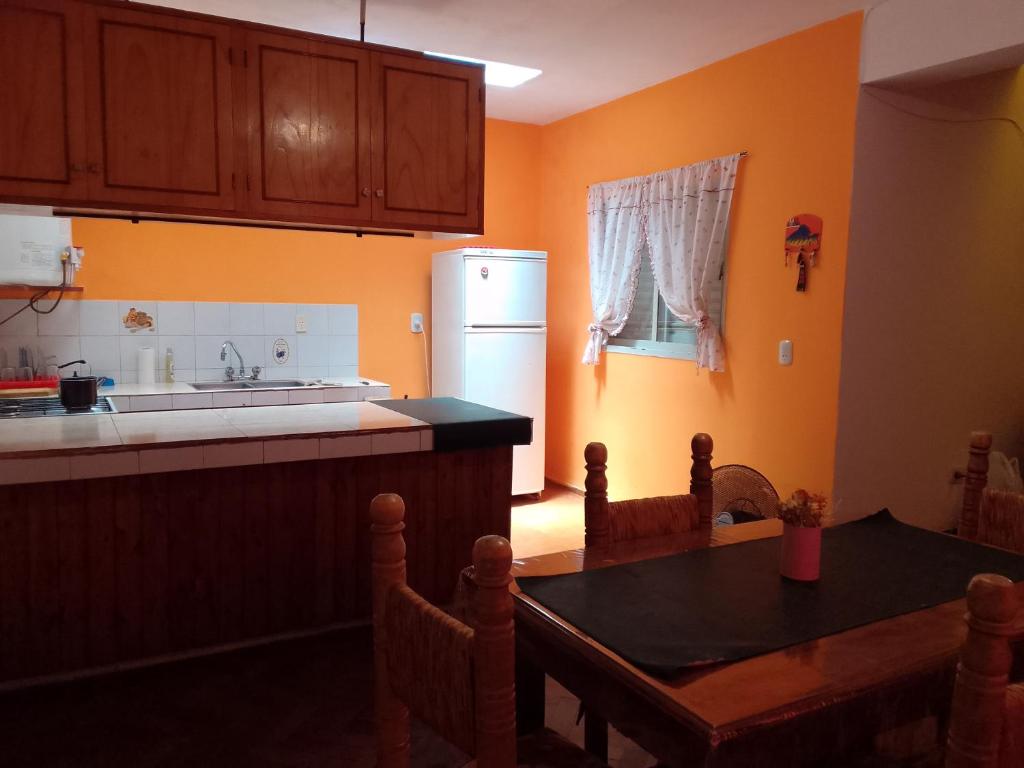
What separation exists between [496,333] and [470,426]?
85.1 inches

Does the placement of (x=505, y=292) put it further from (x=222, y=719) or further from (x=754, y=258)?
(x=222, y=719)

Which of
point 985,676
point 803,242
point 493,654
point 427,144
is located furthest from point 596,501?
point 803,242

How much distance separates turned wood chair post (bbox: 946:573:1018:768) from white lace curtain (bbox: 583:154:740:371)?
3.29 metres

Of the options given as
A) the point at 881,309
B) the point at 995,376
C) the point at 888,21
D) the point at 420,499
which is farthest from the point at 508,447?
the point at 995,376

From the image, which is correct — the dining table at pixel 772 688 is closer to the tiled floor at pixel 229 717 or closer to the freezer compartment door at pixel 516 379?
the tiled floor at pixel 229 717

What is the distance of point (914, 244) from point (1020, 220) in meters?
0.97

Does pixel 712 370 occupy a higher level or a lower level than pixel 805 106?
lower

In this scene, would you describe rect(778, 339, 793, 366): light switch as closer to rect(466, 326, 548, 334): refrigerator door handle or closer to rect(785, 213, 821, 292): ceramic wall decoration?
rect(785, 213, 821, 292): ceramic wall decoration

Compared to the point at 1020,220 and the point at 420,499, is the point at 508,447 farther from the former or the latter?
the point at 1020,220

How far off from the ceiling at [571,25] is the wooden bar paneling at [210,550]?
2090mm

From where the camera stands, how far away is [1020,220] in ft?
13.7

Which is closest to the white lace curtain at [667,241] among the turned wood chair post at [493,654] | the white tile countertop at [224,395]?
the white tile countertop at [224,395]

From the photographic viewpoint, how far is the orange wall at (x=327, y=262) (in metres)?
4.34

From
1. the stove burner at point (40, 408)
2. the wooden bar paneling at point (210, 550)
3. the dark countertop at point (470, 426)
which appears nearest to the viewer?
the wooden bar paneling at point (210, 550)
